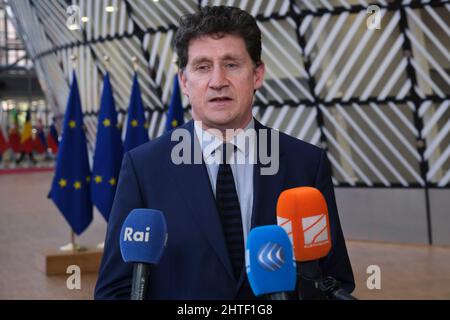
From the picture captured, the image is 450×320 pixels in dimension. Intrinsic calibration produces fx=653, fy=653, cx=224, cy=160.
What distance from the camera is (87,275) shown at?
7773 millimetres

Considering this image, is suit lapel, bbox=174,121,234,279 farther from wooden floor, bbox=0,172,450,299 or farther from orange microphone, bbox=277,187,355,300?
wooden floor, bbox=0,172,450,299

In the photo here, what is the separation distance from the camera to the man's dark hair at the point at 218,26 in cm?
165

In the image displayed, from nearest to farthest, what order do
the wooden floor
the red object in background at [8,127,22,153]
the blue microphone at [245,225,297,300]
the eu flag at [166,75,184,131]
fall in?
the blue microphone at [245,225,297,300], the wooden floor, the eu flag at [166,75,184,131], the red object in background at [8,127,22,153]

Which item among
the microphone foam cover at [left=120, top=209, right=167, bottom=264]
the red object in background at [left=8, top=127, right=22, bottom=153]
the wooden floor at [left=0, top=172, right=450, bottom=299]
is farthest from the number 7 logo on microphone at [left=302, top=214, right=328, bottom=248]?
the red object in background at [left=8, top=127, right=22, bottom=153]

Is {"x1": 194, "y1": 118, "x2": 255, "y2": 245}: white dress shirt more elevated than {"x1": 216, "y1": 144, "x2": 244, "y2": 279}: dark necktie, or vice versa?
{"x1": 194, "y1": 118, "x2": 255, "y2": 245}: white dress shirt

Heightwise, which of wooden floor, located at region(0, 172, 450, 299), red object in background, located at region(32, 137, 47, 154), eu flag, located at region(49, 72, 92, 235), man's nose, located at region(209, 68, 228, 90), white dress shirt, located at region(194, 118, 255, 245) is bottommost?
red object in background, located at region(32, 137, 47, 154)

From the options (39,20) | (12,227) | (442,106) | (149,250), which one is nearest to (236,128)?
(149,250)

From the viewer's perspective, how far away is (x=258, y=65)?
180 centimetres

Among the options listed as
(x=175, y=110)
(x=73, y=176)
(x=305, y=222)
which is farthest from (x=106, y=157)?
(x=305, y=222)

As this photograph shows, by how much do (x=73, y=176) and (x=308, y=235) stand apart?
724cm

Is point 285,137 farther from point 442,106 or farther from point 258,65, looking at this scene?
point 442,106

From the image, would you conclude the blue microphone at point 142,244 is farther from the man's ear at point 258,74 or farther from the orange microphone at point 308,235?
the man's ear at point 258,74

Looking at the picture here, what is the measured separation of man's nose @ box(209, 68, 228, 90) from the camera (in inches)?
65.7

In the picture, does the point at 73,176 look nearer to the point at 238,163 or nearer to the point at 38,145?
the point at 238,163
